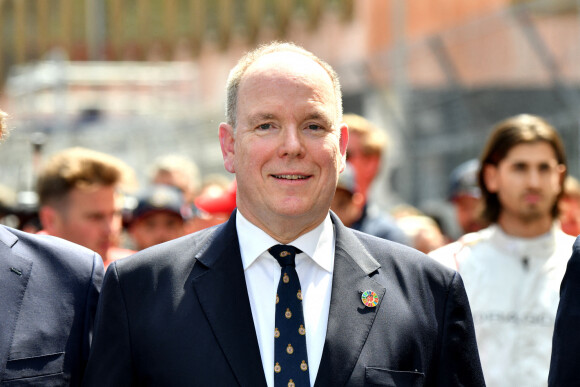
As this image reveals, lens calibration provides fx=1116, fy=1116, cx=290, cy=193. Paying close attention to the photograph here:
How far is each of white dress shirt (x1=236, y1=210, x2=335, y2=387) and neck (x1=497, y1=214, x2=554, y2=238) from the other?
231 cm

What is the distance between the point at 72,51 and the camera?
143ft

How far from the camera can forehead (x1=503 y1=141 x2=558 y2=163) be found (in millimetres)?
5711

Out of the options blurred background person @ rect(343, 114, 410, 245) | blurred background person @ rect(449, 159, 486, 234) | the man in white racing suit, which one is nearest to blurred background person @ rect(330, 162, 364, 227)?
blurred background person @ rect(343, 114, 410, 245)

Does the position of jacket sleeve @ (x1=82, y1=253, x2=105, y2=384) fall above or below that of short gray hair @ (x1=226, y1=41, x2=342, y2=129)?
→ below

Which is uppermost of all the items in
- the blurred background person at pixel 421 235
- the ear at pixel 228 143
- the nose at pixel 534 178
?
the ear at pixel 228 143

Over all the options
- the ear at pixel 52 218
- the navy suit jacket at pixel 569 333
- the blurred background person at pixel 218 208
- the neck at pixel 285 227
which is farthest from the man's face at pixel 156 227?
the navy suit jacket at pixel 569 333

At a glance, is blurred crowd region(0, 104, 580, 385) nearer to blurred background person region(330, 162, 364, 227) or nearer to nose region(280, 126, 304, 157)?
blurred background person region(330, 162, 364, 227)

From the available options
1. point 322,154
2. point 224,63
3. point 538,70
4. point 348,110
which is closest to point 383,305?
point 322,154

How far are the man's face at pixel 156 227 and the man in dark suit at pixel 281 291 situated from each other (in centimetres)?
365

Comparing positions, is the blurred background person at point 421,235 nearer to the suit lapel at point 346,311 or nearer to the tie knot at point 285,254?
the suit lapel at point 346,311

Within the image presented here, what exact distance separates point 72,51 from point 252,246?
41.6 meters

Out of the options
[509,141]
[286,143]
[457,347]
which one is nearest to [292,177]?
[286,143]

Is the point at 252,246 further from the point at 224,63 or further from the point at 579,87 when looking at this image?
the point at 224,63

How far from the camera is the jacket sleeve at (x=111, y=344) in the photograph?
125 inches
